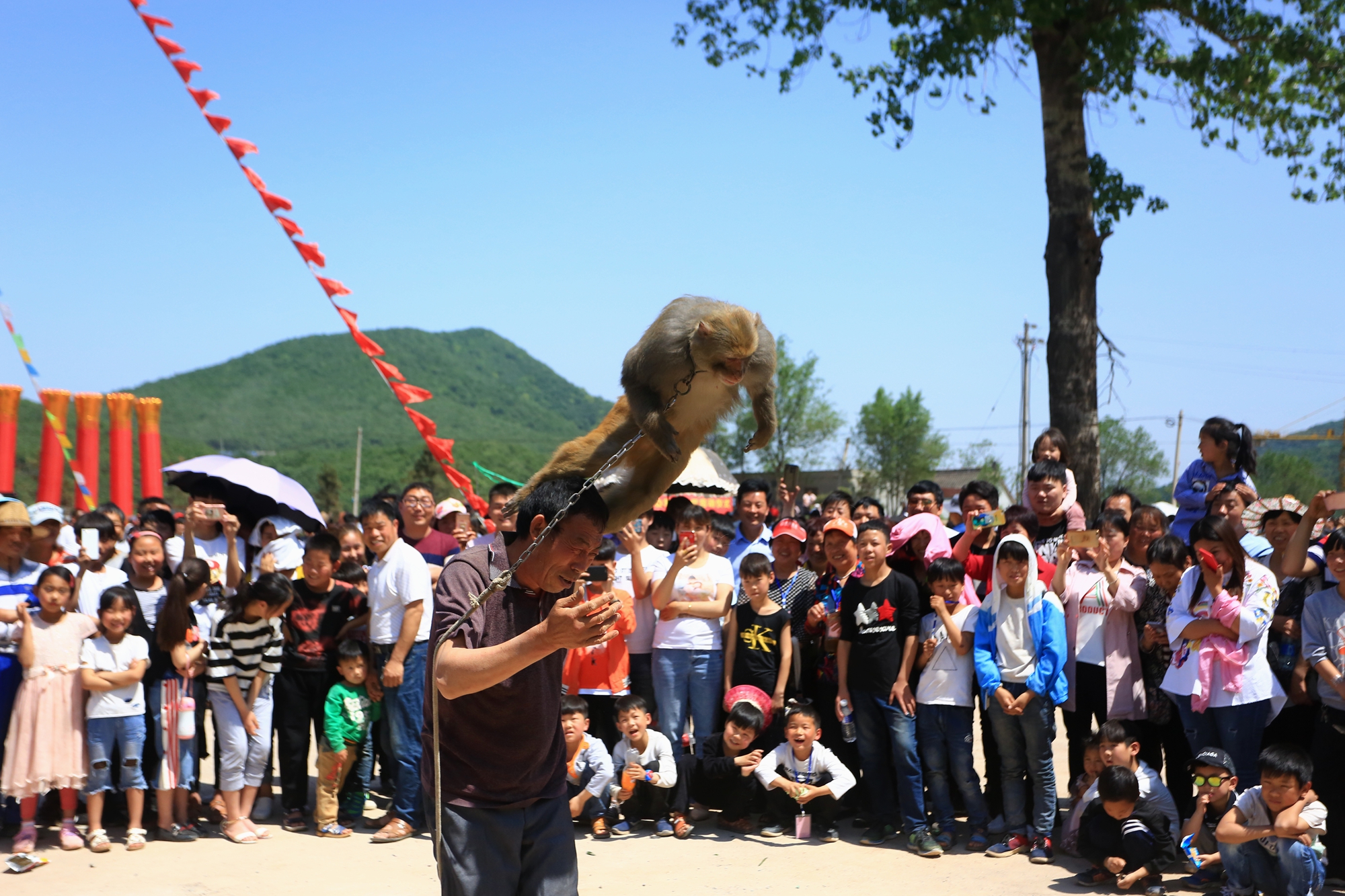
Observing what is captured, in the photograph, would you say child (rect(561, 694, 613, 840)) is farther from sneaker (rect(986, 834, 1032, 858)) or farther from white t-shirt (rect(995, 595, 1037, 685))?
white t-shirt (rect(995, 595, 1037, 685))

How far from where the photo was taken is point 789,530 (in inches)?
254

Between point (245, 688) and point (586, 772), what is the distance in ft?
6.28

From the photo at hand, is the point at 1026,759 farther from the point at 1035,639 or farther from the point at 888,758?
the point at 888,758

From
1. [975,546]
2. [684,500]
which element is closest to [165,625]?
[684,500]

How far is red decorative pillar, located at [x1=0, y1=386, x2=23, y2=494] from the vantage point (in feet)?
47.7

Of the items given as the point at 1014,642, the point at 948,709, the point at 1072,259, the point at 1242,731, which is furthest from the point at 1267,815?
the point at 1072,259

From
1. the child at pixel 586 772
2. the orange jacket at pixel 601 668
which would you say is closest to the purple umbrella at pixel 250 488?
the orange jacket at pixel 601 668

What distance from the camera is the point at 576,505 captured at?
2518 millimetres

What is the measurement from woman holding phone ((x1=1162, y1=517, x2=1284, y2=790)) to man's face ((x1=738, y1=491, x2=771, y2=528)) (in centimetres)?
283

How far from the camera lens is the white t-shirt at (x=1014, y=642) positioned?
207 inches

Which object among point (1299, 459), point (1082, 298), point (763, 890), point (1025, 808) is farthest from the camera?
point (1299, 459)

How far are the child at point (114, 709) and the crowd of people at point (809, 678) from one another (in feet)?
0.04

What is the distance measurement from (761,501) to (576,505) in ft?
15.9

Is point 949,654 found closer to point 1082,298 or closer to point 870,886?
point 870,886
